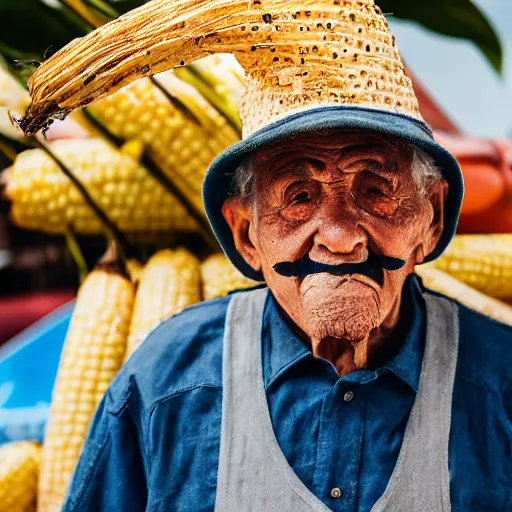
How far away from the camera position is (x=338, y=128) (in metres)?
0.92

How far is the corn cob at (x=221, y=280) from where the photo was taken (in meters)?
1.45

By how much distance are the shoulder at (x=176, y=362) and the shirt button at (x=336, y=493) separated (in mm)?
229

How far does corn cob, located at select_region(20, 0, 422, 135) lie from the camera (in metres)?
0.93

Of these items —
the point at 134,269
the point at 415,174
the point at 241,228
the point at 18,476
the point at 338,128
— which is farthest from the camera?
the point at 134,269

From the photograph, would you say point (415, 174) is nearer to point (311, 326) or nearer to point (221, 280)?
point (311, 326)

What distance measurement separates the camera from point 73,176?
1436mm

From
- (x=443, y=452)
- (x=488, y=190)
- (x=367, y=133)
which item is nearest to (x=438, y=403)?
(x=443, y=452)

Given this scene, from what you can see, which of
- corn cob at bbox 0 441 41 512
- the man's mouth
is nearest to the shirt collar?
the man's mouth

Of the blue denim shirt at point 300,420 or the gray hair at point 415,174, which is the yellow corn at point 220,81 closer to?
the gray hair at point 415,174

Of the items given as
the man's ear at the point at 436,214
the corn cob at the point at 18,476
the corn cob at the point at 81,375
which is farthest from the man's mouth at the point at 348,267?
the corn cob at the point at 18,476

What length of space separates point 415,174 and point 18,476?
3.08ft

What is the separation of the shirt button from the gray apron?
23mm

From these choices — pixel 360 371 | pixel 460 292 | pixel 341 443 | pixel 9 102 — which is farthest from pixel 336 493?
pixel 9 102

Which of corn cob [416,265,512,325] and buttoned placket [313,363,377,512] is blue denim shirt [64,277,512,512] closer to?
buttoned placket [313,363,377,512]
